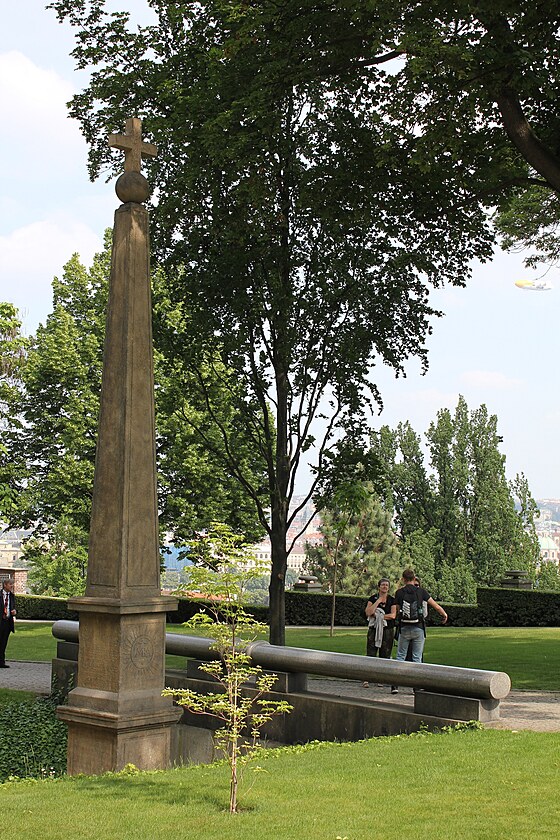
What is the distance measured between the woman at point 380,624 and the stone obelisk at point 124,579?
561cm

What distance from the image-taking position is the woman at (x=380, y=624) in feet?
48.3

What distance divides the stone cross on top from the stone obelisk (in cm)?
80

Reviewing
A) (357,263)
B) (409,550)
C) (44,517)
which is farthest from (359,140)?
(409,550)

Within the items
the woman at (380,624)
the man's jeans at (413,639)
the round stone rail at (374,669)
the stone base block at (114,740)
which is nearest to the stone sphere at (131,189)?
the round stone rail at (374,669)

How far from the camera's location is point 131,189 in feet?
33.3

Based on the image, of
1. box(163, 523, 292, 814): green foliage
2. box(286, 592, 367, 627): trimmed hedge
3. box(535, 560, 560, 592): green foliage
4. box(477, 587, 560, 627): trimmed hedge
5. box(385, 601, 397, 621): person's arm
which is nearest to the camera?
box(163, 523, 292, 814): green foliage

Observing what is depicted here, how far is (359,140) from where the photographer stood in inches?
640

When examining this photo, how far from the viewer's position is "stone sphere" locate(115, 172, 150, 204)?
1015cm

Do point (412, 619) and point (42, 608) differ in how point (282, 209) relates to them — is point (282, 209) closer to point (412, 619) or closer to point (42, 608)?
point (412, 619)

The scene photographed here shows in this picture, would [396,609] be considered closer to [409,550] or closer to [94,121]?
[94,121]

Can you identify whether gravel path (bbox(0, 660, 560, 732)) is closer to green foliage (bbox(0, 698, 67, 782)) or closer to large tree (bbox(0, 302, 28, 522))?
green foliage (bbox(0, 698, 67, 782))

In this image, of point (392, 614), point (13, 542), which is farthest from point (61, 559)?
point (13, 542)

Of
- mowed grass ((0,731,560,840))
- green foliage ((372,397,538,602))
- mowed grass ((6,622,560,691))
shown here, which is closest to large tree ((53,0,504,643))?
mowed grass ((6,622,560,691))

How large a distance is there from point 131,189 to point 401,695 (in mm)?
7700
